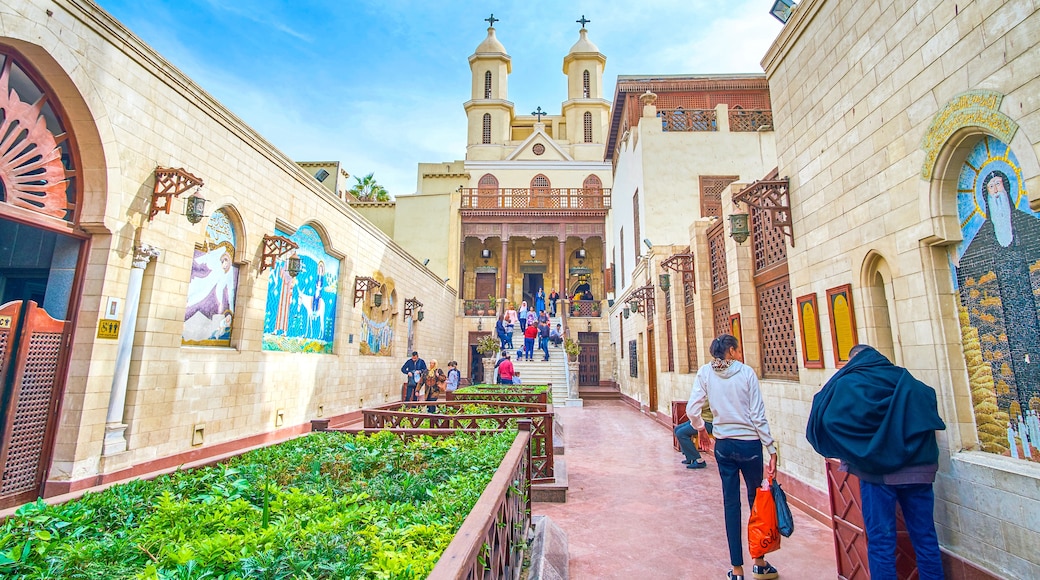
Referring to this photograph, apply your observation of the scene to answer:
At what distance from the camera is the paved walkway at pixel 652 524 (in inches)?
142

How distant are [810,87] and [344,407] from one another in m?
10.0

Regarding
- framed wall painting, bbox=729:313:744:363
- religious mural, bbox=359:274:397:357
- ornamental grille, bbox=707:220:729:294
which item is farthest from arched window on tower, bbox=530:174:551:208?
framed wall painting, bbox=729:313:744:363

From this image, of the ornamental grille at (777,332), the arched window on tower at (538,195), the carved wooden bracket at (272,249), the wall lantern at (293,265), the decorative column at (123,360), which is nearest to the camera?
the decorative column at (123,360)

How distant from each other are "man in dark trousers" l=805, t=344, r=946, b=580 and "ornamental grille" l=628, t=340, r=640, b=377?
11.7m

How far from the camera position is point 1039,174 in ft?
8.29

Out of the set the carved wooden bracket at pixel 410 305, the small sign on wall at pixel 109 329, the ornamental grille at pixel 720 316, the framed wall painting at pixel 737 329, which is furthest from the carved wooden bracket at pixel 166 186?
the carved wooden bracket at pixel 410 305

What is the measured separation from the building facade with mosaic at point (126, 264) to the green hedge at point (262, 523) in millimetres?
3047

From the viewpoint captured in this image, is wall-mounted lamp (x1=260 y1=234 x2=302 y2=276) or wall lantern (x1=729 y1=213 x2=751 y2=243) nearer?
wall lantern (x1=729 y1=213 x2=751 y2=243)

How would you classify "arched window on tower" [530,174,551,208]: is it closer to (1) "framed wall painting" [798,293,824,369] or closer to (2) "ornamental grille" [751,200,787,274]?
(2) "ornamental grille" [751,200,787,274]

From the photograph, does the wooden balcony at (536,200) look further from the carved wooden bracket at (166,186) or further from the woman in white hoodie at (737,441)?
the woman in white hoodie at (737,441)

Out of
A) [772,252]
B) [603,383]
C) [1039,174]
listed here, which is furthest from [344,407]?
[603,383]

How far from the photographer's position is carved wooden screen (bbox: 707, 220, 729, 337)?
311 inches

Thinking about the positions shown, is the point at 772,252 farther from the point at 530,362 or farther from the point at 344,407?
the point at 530,362

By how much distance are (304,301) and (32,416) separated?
4625 mm
